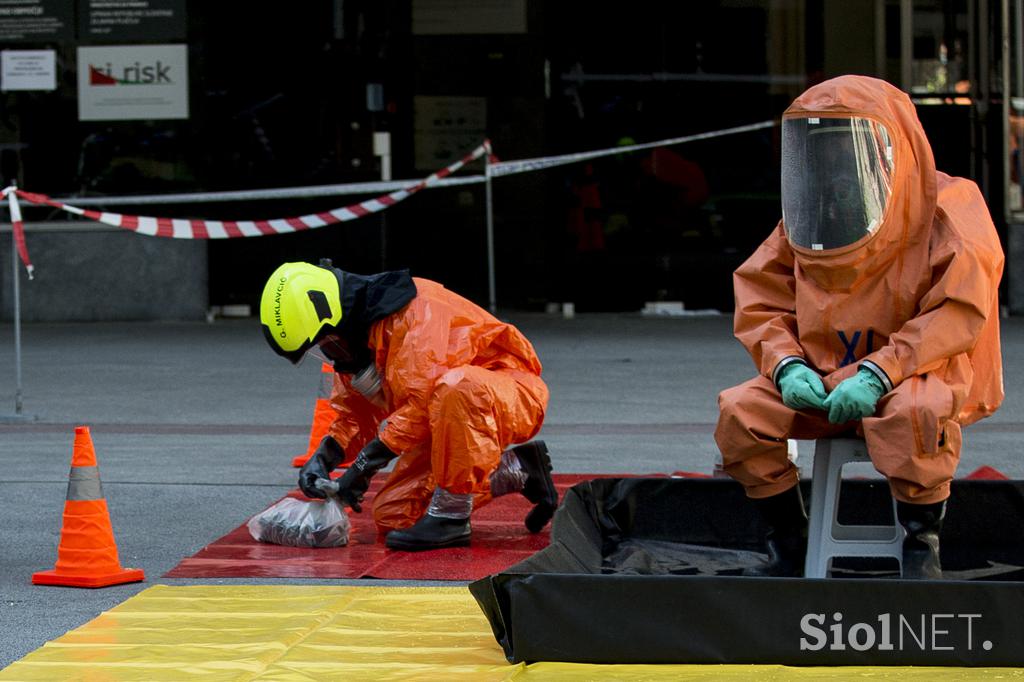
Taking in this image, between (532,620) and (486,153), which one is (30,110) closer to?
(486,153)

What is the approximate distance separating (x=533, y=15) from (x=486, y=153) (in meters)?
1.47

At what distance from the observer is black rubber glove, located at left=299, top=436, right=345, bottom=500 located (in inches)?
228

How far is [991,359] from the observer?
4.93 m

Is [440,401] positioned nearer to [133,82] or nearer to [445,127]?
[445,127]

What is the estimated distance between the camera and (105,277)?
14.3 meters

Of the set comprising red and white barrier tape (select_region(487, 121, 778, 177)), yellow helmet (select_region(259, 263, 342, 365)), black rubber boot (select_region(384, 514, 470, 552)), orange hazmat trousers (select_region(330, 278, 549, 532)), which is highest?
red and white barrier tape (select_region(487, 121, 778, 177))

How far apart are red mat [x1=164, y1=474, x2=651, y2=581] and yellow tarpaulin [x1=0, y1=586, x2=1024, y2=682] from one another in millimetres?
230

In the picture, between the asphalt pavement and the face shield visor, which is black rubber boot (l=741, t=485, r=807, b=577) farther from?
the asphalt pavement

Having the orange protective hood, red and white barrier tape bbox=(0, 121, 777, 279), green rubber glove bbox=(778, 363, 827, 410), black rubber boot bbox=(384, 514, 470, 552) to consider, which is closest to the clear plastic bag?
black rubber boot bbox=(384, 514, 470, 552)

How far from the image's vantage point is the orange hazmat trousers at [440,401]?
568 centimetres

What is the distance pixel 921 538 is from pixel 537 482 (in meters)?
1.69

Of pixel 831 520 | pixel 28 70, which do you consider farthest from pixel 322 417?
pixel 28 70

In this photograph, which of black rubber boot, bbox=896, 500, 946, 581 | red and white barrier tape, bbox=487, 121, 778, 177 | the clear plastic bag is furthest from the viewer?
red and white barrier tape, bbox=487, 121, 778, 177

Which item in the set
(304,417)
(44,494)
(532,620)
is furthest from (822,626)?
(304,417)
